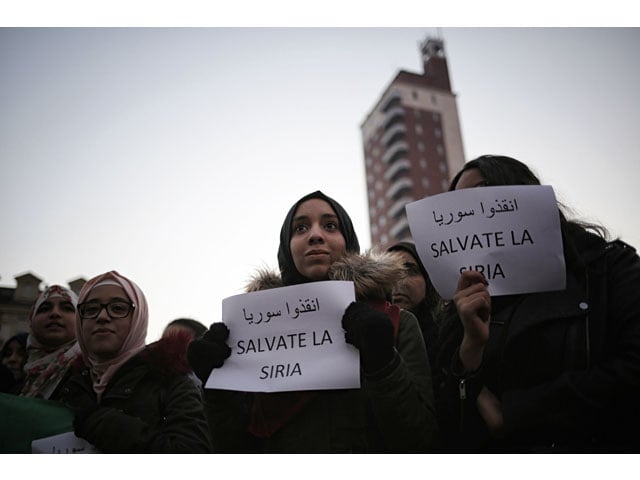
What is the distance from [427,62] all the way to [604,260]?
63818 millimetres

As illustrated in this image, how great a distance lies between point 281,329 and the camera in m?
2.02

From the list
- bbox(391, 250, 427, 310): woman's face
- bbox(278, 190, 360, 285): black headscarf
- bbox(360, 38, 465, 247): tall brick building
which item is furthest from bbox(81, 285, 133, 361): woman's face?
bbox(360, 38, 465, 247): tall brick building

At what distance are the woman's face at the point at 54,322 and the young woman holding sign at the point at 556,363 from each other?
2.79 meters

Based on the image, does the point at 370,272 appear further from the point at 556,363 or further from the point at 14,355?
the point at 14,355

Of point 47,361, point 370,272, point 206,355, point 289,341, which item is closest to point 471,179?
point 370,272

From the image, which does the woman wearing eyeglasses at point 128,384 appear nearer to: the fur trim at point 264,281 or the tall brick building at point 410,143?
the fur trim at point 264,281

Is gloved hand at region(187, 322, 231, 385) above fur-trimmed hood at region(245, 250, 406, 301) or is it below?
below

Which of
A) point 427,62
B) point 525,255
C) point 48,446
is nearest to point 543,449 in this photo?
point 525,255

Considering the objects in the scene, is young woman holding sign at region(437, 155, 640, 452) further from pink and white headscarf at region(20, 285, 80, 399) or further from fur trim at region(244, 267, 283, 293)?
pink and white headscarf at region(20, 285, 80, 399)

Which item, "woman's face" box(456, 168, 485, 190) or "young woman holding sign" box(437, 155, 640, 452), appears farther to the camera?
"woman's face" box(456, 168, 485, 190)

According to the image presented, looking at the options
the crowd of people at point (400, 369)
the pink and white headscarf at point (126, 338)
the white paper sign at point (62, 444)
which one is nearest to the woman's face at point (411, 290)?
the crowd of people at point (400, 369)

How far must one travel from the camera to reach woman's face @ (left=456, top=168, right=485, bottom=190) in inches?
79.7

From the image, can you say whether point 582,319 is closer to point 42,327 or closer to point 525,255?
point 525,255

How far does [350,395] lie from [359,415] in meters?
0.09
